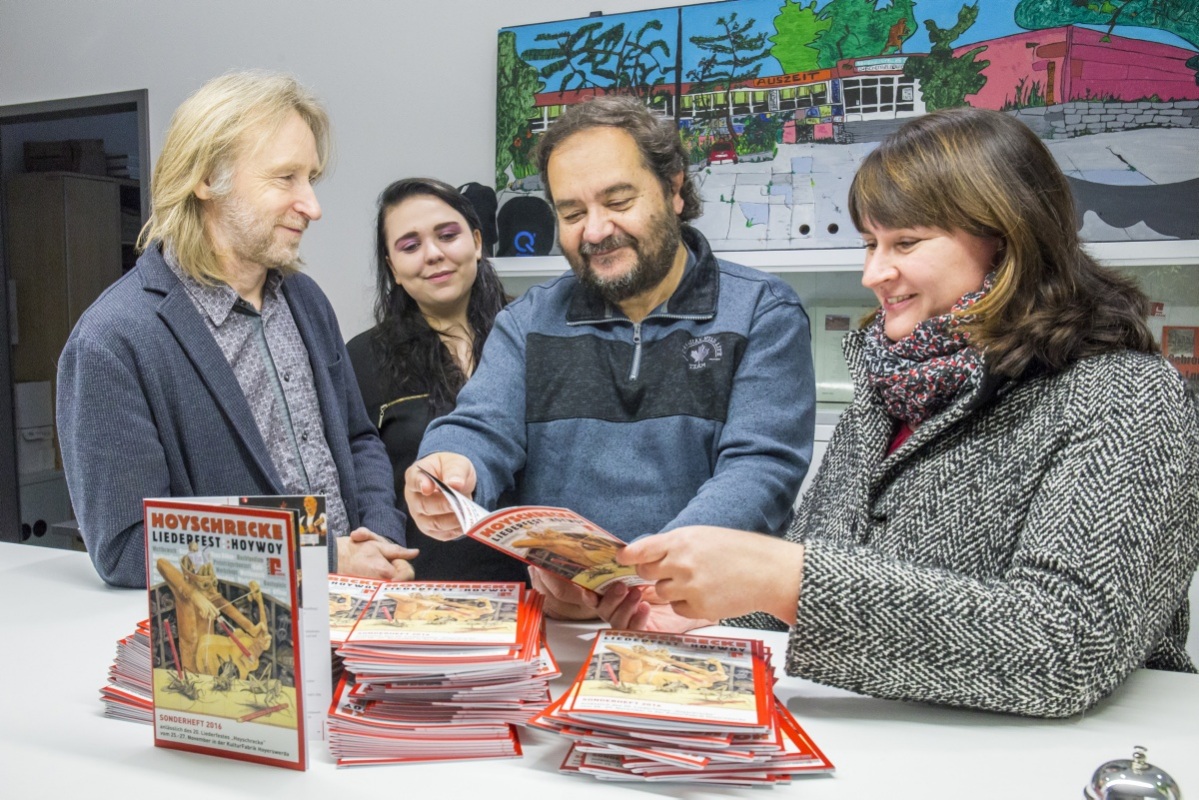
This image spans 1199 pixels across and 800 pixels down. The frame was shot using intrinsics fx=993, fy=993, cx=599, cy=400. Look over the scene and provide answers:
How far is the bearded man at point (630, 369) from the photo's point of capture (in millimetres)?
1768

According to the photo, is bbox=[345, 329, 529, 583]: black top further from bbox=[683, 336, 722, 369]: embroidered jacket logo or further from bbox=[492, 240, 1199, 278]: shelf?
bbox=[492, 240, 1199, 278]: shelf

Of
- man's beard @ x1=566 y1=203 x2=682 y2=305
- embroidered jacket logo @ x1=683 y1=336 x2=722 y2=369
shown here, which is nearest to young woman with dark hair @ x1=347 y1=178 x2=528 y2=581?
man's beard @ x1=566 y1=203 x2=682 y2=305

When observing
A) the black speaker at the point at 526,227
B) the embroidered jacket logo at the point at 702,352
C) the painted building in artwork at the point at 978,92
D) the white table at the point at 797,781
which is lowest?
the white table at the point at 797,781

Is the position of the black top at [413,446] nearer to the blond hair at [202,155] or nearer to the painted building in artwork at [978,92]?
the blond hair at [202,155]

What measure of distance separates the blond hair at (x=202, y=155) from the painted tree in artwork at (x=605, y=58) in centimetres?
179

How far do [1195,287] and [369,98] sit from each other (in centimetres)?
309

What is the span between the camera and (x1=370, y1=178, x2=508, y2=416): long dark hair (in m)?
2.56

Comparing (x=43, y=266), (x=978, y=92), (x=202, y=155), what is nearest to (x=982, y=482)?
(x=202, y=155)

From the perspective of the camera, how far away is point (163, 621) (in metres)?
1.05

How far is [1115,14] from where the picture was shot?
9.78 ft

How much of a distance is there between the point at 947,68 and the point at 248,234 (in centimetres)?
228

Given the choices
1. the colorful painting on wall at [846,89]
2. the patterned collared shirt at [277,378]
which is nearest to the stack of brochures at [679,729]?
the patterned collared shirt at [277,378]

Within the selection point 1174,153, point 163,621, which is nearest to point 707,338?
point 163,621

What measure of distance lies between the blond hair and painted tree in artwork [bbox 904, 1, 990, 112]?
82.5 inches
